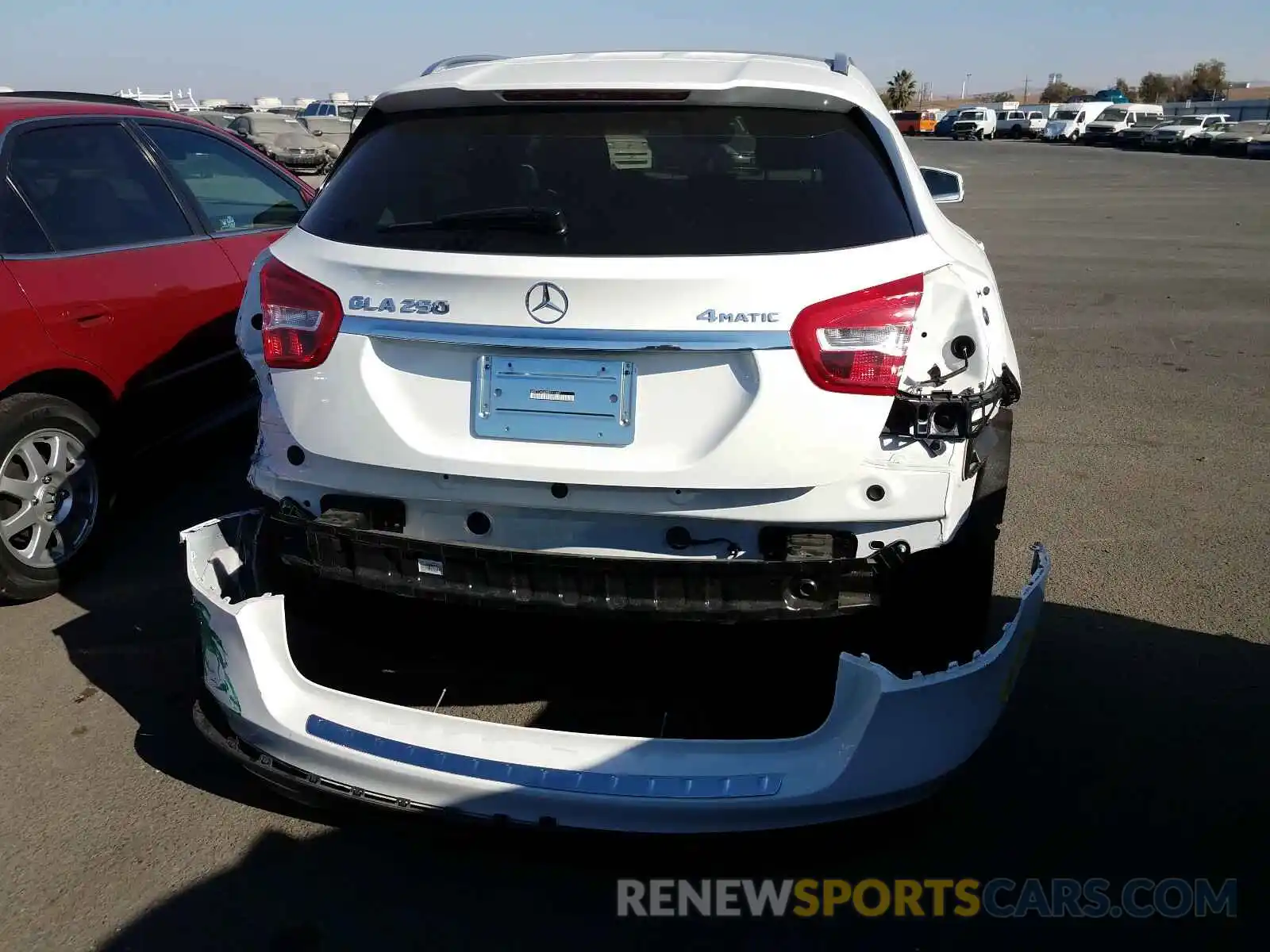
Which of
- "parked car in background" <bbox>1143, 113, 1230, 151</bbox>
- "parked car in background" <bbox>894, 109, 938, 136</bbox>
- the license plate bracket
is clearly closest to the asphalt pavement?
the license plate bracket

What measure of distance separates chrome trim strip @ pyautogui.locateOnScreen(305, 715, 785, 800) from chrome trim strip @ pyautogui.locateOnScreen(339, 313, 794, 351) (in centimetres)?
93

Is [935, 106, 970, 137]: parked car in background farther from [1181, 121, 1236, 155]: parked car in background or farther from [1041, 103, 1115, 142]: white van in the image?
[1181, 121, 1236, 155]: parked car in background

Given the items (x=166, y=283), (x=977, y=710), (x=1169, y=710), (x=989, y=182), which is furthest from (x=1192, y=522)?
(x=989, y=182)

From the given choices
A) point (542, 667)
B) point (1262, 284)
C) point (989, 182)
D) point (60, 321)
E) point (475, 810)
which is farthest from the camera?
point (989, 182)

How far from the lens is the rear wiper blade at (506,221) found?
2.62 metres

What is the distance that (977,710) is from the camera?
8.29ft

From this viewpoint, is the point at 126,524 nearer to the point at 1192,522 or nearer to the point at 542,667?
the point at 542,667

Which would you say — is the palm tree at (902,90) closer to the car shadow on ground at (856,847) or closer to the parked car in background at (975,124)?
the parked car in background at (975,124)

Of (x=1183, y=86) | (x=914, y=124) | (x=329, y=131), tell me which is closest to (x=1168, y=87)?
(x=1183, y=86)

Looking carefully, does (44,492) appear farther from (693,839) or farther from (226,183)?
(693,839)

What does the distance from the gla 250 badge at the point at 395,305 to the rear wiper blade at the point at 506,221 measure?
24cm

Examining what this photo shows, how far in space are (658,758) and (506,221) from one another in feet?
4.27

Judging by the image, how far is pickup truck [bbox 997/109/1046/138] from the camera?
200 feet

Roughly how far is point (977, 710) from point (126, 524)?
3839 millimetres
